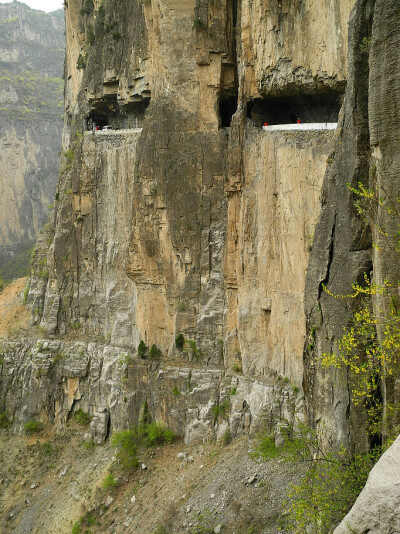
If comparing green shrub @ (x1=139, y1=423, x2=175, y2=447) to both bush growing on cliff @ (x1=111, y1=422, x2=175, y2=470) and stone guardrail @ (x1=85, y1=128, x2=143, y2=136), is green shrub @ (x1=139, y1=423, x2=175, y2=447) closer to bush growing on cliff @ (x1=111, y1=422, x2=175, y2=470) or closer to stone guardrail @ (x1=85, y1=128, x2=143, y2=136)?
bush growing on cliff @ (x1=111, y1=422, x2=175, y2=470)

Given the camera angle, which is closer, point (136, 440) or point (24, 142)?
point (136, 440)

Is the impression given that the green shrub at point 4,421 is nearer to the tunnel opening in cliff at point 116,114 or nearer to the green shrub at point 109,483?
the green shrub at point 109,483

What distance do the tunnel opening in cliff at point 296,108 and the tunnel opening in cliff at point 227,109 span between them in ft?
10.1

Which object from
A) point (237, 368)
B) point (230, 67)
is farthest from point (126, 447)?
point (230, 67)

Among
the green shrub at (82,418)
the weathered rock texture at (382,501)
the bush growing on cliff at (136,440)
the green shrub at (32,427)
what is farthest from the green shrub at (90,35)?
the weathered rock texture at (382,501)

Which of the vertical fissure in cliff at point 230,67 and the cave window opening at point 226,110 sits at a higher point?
the vertical fissure in cliff at point 230,67

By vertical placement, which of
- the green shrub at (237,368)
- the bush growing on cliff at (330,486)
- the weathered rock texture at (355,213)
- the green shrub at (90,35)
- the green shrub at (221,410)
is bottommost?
the green shrub at (221,410)

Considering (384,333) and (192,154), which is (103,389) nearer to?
(192,154)

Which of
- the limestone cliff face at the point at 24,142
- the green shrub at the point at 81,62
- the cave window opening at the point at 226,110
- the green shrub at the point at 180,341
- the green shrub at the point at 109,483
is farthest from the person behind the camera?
the limestone cliff face at the point at 24,142

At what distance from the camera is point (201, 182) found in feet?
110

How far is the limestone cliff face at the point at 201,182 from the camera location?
93.4 feet

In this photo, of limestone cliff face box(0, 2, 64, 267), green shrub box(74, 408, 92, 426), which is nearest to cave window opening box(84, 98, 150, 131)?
green shrub box(74, 408, 92, 426)

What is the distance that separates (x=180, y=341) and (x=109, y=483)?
28.6 feet

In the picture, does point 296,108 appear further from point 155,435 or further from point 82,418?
point 82,418
